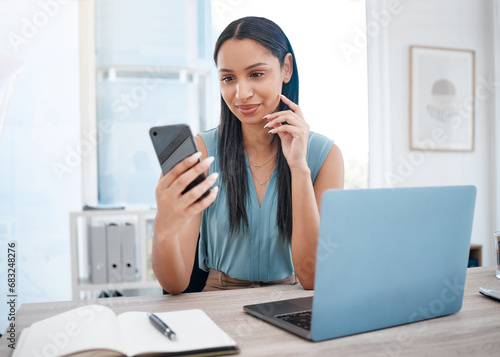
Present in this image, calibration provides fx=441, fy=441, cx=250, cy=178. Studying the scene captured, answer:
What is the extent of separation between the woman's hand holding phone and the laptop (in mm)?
238

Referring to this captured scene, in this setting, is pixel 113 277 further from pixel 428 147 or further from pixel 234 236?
pixel 428 147

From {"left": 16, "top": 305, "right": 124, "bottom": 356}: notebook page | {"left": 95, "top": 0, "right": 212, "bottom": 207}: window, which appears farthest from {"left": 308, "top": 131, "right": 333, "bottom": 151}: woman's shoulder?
{"left": 95, "top": 0, "right": 212, "bottom": 207}: window

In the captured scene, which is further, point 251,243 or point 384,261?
point 251,243

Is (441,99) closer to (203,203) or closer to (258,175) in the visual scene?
(258,175)

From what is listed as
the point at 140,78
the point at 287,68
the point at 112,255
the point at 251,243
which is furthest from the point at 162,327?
the point at 140,78

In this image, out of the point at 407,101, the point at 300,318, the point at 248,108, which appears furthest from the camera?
the point at 407,101

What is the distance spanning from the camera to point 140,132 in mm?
3012

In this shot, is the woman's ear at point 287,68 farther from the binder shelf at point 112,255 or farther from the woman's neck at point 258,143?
the binder shelf at point 112,255

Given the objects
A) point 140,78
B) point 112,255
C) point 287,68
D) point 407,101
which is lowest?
point 112,255

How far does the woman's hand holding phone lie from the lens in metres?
0.84

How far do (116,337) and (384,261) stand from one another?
46 centimetres

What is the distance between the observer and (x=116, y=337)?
2.26 feet

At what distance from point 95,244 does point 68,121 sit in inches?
33.2

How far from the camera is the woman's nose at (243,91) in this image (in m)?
1.28
